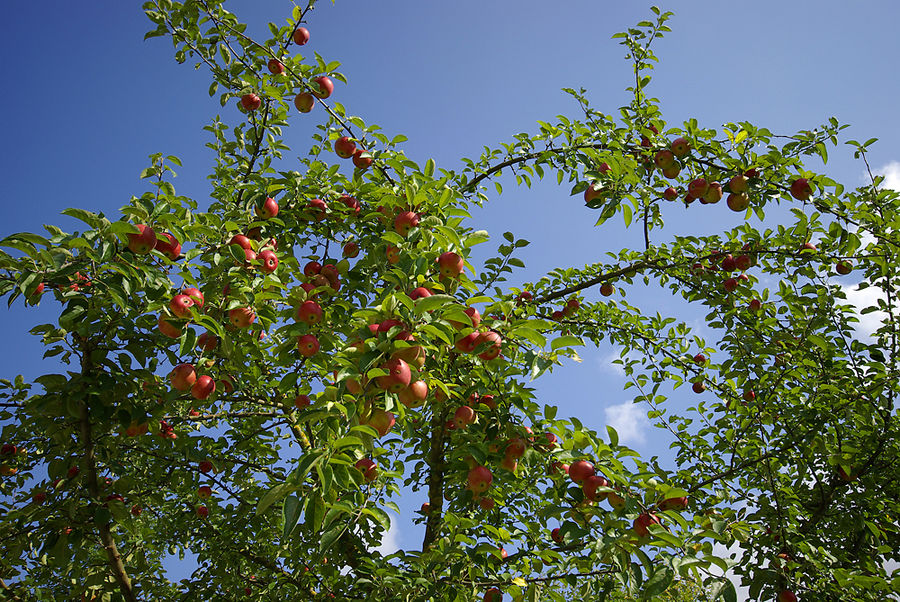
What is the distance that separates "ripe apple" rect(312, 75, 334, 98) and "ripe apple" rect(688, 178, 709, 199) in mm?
2370

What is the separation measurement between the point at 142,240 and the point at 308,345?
772mm

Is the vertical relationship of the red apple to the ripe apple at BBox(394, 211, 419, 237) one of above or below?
below

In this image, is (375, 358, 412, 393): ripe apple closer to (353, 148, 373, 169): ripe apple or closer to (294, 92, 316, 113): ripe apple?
(353, 148, 373, 169): ripe apple

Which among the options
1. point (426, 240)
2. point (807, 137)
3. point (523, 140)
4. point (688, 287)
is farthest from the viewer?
point (688, 287)

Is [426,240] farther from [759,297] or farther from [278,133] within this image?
[759,297]

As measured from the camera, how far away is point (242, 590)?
348cm

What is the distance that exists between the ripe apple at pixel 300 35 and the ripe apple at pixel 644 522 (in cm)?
341

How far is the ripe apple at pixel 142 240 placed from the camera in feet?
6.66

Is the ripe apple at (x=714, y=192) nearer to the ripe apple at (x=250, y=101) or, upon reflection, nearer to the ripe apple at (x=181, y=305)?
the ripe apple at (x=250, y=101)

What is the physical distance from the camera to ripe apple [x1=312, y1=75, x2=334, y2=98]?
125 inches

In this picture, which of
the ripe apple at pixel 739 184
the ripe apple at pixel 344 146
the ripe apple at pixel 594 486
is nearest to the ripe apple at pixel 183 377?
the ripe apple at pixel 344 146

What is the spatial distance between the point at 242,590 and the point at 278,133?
10.1 feet

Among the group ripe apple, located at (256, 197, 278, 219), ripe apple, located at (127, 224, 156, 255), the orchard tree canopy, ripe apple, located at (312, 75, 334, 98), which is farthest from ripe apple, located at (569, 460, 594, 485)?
ripe apple, located at (312, 75, 334, 98)

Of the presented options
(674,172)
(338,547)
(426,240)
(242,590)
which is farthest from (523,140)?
(242,590)
